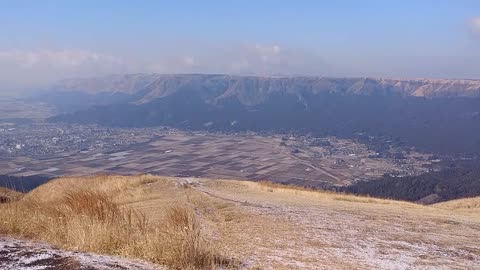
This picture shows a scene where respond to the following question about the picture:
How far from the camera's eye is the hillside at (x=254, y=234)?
24.1 ft

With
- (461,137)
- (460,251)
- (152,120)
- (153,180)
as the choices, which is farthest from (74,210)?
(152,120)

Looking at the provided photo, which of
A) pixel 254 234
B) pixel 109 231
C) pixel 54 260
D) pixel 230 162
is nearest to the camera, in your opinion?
pixel 54 260

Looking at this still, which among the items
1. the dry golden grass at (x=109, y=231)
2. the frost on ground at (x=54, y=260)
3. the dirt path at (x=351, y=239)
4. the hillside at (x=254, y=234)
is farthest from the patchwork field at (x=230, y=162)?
the frost on ground at (x=54, y=260)

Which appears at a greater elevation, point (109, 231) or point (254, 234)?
point (109, 231)

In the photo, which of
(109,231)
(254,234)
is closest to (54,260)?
(109,231)

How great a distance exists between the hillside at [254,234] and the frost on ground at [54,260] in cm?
48

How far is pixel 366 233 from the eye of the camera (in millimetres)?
11203

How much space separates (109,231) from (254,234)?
3525 mm

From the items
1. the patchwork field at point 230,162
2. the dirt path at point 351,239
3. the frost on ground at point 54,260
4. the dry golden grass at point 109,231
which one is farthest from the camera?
the patchwork field at point 230,162

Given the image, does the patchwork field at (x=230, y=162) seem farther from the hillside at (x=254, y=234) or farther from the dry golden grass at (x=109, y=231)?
the dry golden grass at (x=109, y=231)

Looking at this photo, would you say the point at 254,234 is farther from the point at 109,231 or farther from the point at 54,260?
the point at 54,260

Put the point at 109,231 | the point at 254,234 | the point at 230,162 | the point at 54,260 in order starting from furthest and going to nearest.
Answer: the point at 230,162 < the point at 254,234 < the point at 109,231 < the point at 54,260

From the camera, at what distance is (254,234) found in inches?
407

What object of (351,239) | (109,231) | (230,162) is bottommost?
(230,162)
